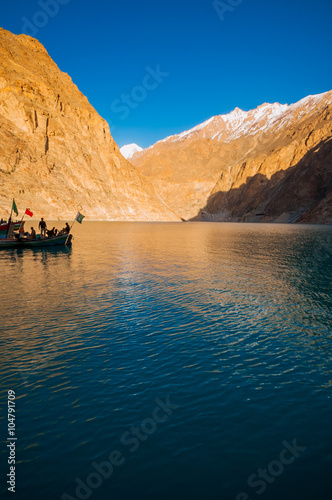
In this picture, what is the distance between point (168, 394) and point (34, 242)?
1315 inches

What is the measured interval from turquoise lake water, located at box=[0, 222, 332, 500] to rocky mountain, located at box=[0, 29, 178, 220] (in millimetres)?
76469

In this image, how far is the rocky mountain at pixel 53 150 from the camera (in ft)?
315

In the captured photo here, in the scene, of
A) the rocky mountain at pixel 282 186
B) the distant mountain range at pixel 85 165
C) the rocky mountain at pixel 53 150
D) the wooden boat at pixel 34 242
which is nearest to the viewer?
the wooden boat at pixel 34 242

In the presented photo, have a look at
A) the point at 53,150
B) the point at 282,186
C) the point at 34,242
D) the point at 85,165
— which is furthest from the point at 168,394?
the point at 282,186

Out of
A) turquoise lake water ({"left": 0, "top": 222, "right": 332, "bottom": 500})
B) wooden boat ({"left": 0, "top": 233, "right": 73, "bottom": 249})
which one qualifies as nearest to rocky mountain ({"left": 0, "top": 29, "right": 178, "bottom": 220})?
wooden boat ({"left": 0, "top": 233, "right": 73, "bottom": 249})

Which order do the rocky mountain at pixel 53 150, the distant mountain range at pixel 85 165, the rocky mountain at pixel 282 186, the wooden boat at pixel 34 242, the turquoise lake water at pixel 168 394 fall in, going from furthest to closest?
1. the rocky mountain at pixel 282 186
2. the distant mountain range at pixel 85 165
3. the rocky mountain at pixel 53 150
4. the wooden boat at pixel 34 242
5. the turquoise lake water at pixel 168 394

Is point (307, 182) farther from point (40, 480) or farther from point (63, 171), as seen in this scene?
point (40, 480)

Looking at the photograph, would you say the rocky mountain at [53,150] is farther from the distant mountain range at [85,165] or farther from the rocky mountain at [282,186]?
the rocky mountain at [282,186]

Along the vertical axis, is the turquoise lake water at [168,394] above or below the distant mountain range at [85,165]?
below

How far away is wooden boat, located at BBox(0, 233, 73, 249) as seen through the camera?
119 ft

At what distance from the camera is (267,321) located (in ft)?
41.9

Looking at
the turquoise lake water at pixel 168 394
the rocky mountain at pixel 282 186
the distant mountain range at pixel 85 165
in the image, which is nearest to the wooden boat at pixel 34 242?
the turquoise lake water at pixel 168 394

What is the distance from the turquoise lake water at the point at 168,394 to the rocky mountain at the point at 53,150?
76.5m

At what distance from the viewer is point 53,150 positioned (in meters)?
111
